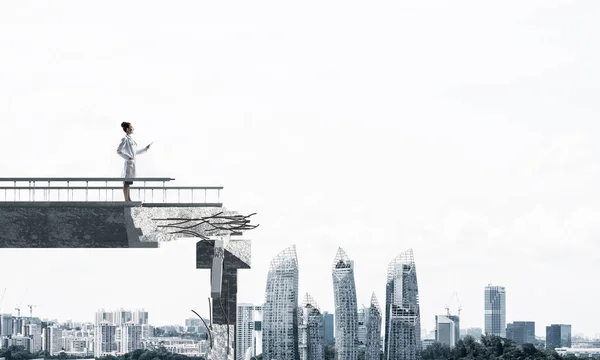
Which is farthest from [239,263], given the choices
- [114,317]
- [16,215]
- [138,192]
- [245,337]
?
[114,317]

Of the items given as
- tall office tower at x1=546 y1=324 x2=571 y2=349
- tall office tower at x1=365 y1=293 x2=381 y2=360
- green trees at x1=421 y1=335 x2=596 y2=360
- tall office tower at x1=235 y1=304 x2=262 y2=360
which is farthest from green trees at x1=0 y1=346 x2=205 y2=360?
tall office tower at x1=546 y1=324 x2=571 y2=349

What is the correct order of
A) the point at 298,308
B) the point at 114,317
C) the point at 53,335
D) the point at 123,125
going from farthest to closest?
1. the point at 114,317
2. the point at 53,335
3. the point at 298,308
4. the point at 123,125

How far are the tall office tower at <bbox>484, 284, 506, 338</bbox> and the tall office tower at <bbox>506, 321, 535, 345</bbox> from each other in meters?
1.36

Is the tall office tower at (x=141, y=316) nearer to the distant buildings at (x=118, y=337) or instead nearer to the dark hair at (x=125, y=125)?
the distant buildings at (x=118, y=337)

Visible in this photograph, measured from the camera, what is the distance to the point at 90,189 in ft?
59.2

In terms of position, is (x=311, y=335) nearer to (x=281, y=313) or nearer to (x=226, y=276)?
(x=281, y=313)

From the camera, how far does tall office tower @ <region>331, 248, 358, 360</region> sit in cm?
9569

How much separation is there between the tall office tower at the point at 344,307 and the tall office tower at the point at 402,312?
9.87 ft

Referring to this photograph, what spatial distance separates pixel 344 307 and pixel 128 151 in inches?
3114

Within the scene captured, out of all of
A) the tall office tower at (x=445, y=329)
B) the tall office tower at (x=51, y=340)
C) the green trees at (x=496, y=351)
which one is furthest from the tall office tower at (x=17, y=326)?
the green trees at (x=496, y=351)

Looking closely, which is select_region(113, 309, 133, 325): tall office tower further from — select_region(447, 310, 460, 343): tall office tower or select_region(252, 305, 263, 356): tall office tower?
select_region(447, 310, 460, 343): tall office tower

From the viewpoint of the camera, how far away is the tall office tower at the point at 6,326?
16088cm

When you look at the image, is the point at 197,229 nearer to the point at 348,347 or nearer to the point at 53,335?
the point at 348,347

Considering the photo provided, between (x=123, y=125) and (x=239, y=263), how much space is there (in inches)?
119
